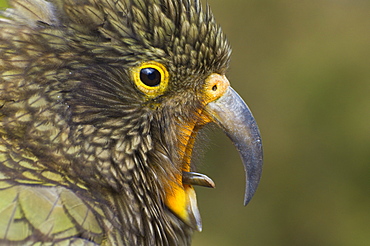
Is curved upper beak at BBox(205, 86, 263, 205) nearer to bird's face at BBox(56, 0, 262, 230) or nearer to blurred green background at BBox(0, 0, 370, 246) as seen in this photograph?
bird's face at BBox(56, 0, 262, 230)

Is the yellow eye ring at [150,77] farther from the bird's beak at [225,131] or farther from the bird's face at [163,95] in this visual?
the bird's beak at [225,131]

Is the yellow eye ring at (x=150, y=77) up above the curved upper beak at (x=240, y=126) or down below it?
below

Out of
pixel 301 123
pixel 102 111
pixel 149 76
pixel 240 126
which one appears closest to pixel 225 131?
pixel 240 126

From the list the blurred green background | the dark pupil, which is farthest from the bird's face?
the blurred green background

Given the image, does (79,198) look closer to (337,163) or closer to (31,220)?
(31,220)

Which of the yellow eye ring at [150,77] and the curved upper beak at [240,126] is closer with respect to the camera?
the yellow eye ring at [150,77]

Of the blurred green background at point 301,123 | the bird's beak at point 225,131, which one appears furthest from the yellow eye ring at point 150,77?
the blurred green background at point 301,123

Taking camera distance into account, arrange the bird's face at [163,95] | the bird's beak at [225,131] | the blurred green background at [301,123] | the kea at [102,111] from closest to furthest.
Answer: the kea at [102,111]
the bird's face at [163,95]
the bird's beak at [225,131]
the blurred green background at [301,123]
